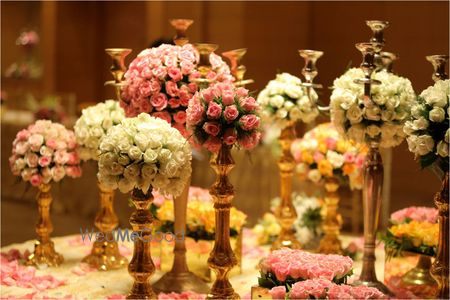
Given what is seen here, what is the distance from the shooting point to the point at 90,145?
11.4 feet

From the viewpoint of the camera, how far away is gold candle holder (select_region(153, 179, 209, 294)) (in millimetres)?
3154

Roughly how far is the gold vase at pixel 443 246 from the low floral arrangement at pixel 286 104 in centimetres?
93

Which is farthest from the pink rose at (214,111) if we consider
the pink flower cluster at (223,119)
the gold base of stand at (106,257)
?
the gold base of stand at (106,257)

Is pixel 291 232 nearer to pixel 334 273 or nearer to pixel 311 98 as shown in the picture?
pixel 311 98

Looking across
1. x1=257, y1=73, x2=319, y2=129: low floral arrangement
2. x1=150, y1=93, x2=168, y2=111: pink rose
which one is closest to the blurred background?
x1=257, y1=73, x2=319, y2=129: low floral arrangement

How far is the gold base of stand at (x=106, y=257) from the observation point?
11.7 ft

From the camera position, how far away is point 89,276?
11.2ft

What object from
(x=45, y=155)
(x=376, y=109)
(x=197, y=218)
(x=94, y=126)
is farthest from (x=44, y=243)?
(x=376, y=109)

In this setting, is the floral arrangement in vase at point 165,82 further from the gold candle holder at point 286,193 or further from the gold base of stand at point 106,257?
the gold base of stand at point 106,257

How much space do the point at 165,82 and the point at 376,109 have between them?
0.85m

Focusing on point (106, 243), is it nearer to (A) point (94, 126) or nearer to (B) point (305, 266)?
(A) point (94, 126)

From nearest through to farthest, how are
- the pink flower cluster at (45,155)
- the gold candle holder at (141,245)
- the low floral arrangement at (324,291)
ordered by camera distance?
the low floral arrangement at (324,291) < the gold candle holder at (141,245) < the pink flower cluster at (45,155)

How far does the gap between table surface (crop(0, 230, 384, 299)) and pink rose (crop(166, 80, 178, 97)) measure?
0.85 m

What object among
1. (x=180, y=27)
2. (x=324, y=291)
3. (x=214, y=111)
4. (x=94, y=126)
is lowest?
(x=324, y=291)
